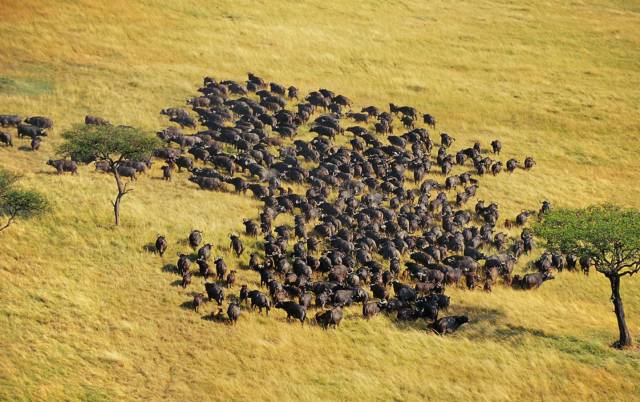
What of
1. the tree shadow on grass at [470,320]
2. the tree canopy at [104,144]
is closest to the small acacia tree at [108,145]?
the tree canopy at [104,144]

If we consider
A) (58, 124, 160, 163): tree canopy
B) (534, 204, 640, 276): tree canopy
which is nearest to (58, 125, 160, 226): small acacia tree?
(58, 124, 160, 163): tree canopy

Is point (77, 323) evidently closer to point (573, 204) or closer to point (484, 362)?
point (484, 362)

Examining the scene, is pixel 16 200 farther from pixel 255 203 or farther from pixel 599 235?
pixel 599 235

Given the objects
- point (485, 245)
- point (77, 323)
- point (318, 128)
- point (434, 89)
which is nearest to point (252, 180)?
point (318, 128)

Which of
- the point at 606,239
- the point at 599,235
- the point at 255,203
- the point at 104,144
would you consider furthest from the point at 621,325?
the point at 104,144

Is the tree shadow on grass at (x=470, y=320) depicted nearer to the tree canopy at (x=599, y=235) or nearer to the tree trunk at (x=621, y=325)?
the tree canopy at (x=599, y=235)

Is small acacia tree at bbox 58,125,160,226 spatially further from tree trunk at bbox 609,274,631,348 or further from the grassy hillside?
tree trunk at bbox 609,274,631,348

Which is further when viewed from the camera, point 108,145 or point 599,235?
point 108,145
